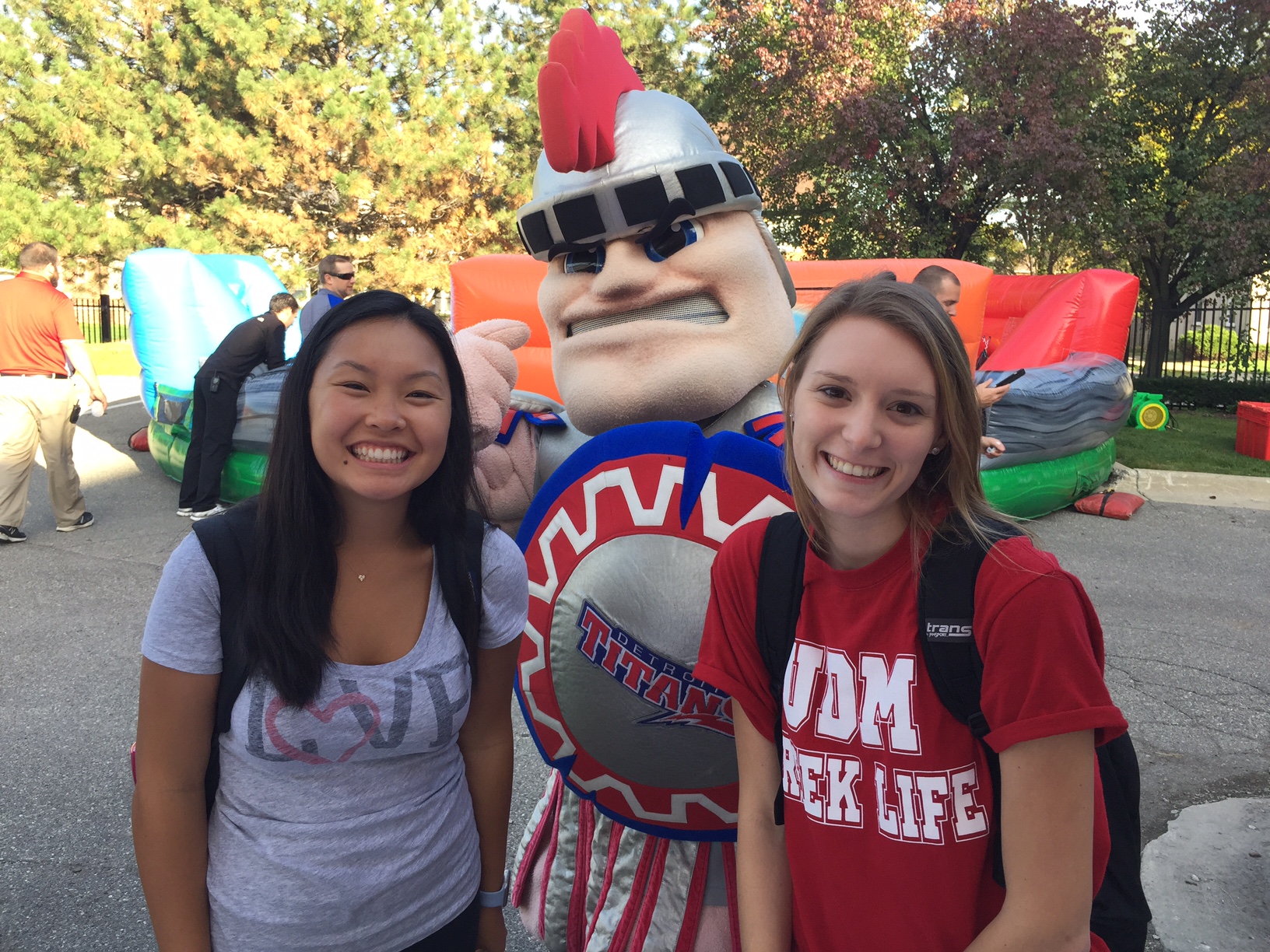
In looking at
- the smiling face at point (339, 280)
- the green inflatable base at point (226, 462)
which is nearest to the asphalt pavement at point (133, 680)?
the green inflatable base at point (226, 462)

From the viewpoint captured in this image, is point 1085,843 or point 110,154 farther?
point 110,154

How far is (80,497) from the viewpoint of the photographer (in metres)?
6.67

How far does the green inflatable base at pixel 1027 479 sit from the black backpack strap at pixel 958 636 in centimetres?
555

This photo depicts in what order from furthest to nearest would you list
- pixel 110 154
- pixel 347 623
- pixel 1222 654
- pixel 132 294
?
pixel 110 154, pixel 132 294, pixel 1222 654, pixel 347 623

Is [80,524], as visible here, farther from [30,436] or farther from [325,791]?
[325,791]

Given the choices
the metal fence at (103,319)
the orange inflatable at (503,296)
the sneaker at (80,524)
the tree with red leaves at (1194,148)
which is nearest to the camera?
the sneaker at (80,524)

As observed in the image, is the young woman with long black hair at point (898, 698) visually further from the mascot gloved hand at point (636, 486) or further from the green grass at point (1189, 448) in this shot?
the green grass at point (1189, 448)

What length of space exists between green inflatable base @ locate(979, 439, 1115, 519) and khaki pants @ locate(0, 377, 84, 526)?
596 cm

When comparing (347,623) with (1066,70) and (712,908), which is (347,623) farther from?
(1066,70)

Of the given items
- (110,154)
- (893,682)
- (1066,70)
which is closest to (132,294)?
(110,154)

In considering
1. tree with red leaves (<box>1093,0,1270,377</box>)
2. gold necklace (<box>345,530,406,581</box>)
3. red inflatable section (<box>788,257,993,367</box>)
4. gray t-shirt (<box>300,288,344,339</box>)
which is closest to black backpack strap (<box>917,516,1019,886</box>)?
gold necklace (<box>345,530,406,581</box>)

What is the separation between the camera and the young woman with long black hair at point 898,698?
1.05 metres

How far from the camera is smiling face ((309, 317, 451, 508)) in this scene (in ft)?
4.38

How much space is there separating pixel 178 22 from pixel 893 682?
711 inches
